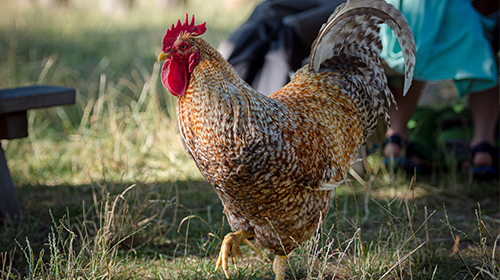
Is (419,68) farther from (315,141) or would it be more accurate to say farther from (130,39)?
(130,39)

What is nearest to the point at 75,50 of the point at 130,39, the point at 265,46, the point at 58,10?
the point at 130,39

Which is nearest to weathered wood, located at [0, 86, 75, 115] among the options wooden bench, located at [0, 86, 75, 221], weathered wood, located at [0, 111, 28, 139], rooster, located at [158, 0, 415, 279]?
wooden bench, located at [0, 86, 75, 221]

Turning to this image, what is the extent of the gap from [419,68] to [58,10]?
927 cm

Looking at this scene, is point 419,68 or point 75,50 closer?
point 419,68

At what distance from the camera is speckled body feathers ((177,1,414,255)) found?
62.7 inches

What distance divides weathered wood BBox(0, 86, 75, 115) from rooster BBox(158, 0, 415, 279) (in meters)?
1.38

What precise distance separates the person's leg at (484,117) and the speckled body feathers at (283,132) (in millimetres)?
1881

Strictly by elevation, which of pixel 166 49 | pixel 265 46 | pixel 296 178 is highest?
pixel 166 49

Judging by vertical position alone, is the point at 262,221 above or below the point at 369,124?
below

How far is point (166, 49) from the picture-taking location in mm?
1638

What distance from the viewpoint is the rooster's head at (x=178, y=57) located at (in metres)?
1.64

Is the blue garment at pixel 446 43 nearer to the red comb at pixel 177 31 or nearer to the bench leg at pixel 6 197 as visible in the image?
the red comb at pixel 177 31

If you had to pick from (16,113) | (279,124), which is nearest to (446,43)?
(279,124)

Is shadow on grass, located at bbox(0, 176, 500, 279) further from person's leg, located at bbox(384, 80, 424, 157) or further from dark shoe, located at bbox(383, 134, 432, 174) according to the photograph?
person's leg, located at bbox(384, 80, 424, 157)
